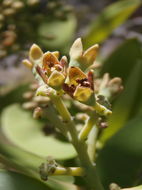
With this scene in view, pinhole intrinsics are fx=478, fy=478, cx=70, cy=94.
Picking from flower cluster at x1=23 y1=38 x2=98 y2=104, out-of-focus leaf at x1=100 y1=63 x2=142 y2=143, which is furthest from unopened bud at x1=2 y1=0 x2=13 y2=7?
flower cluster at x1=23 y1=38 x2=98 y2=104

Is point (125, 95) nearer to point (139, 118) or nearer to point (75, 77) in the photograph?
point (139, 118)

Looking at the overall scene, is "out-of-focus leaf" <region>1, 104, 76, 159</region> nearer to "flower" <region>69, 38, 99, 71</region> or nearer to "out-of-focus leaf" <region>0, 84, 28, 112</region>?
"out-of-focus leaf" <region>0, 84, 28, 112</region>

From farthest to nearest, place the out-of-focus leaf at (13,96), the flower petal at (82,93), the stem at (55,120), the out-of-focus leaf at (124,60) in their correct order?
the out-of-focus leaf at (13,96), the out-of-focus leaf at (124,60), the stem at (55,120), the flower petal at (82,93)

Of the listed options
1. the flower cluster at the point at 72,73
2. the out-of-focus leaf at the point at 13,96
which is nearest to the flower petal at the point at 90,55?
the flower cluster at the point at 72,73

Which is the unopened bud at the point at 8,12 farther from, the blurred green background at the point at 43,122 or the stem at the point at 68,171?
the stem at the point at 68,171

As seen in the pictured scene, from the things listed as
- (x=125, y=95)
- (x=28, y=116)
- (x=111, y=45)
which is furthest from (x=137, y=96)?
(x=111, y=45)

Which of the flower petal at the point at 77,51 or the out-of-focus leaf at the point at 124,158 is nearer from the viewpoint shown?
the flower petal at the point at 77,51

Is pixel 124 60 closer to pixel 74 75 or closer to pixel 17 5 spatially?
pixel 17 5
